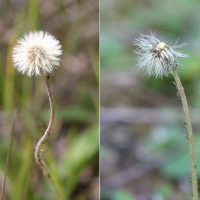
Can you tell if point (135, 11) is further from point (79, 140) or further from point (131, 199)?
point (131, 199)

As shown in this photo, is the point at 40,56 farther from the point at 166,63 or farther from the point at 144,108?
the point at 144,108

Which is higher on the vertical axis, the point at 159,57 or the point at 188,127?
the point at 159,57

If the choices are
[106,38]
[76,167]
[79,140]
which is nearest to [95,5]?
[106,38]

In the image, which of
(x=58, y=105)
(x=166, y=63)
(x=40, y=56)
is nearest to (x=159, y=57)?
(x=166, y=63)

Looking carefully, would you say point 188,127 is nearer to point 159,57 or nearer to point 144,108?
point 159,57

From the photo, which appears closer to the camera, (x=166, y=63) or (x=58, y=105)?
(x=166, y=63)

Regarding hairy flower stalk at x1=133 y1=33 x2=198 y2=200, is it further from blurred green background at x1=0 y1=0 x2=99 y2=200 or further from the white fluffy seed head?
blurred green background at x1=0 y1=0 x2=99 y2=200
